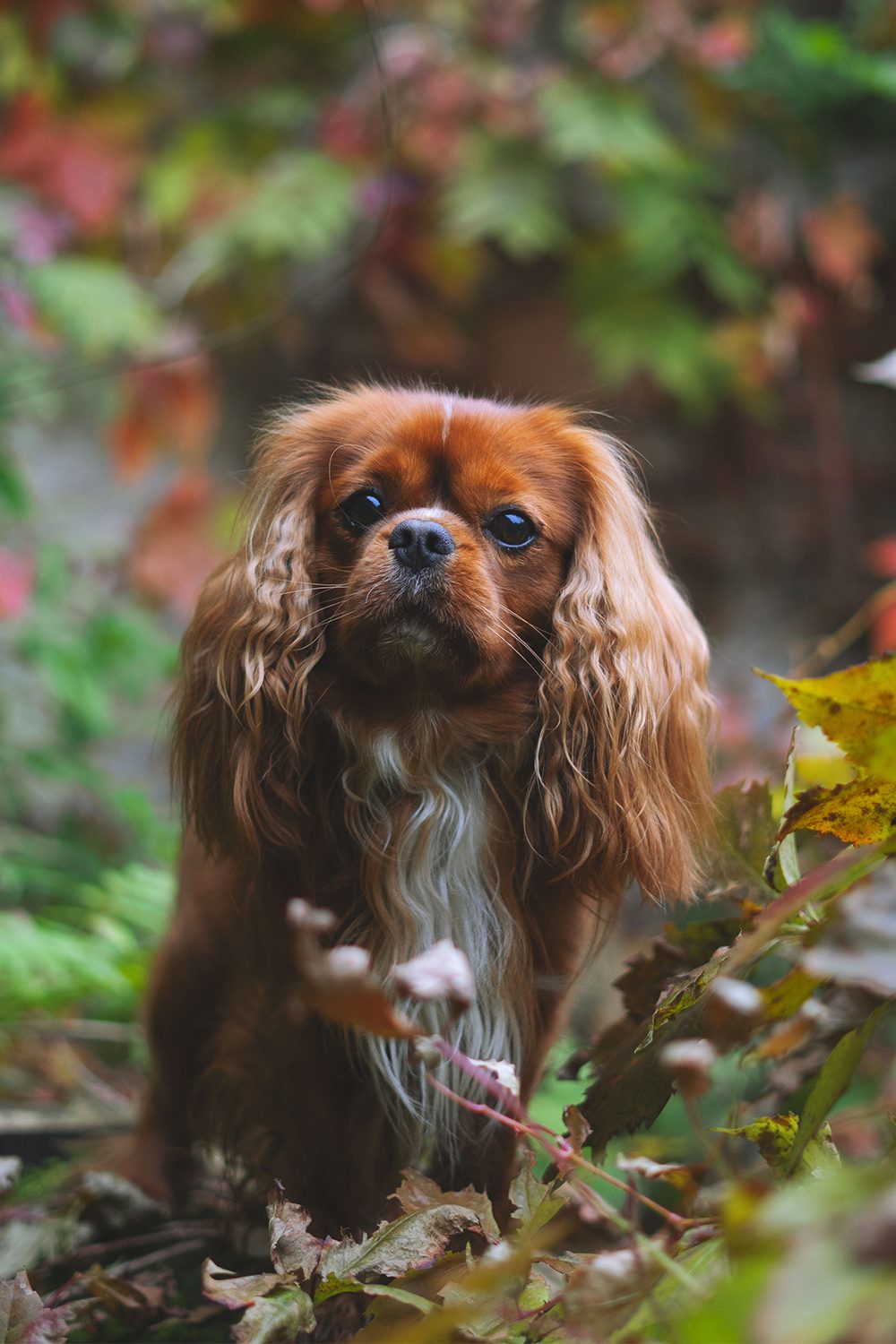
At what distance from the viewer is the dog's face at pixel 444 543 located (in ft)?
5.51

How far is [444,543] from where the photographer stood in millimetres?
1680

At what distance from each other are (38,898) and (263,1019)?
2.22m

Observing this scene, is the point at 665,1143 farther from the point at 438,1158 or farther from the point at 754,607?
the point at 754,607

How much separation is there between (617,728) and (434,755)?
0.26m

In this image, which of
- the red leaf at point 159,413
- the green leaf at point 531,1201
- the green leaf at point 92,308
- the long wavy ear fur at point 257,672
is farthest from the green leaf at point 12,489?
the green leaf at point 531,1201

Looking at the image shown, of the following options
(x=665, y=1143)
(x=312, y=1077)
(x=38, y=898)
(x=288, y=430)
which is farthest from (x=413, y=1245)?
(x=38, y=898)

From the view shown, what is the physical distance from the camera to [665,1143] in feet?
6.42

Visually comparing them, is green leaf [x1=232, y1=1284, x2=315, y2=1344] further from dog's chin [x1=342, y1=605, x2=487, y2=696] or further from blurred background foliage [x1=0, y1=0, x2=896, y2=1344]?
blurred background foliage [x1=0, y1=0, x2=896, y2=1344]

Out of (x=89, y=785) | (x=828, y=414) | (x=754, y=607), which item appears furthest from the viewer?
(x=754, y=607)

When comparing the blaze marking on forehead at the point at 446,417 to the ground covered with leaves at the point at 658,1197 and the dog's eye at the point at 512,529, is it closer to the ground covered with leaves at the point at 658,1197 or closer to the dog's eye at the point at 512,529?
the dog's eye at the point at 512,529

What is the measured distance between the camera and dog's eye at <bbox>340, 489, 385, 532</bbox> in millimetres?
1824

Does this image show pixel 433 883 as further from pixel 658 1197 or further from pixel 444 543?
pixel 658 1197

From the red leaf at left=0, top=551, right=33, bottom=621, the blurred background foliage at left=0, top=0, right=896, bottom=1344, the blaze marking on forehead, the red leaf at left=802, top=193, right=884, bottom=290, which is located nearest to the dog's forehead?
the blaze marking on forehead

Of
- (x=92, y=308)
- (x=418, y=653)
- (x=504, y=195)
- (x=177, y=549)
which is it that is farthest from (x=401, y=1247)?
(x=504, y=195)
